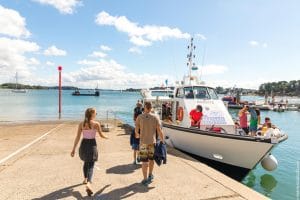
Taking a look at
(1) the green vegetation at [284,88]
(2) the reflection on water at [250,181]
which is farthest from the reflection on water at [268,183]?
(1) the green vegetation at [284,88]

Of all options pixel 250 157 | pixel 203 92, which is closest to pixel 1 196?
pixel 250 157

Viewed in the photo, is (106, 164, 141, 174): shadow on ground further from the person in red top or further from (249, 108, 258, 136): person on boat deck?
(249, 108, 258, 136): person on boat deck

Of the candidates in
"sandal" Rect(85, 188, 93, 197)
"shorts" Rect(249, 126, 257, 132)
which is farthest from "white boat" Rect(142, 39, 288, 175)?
"sandal" Rect(85, 188, 93, 197)

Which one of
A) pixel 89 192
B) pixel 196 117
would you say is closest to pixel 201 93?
pixel 196 117

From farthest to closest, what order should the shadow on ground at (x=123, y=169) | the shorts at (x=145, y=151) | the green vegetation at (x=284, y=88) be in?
the green vegetation at (x=284, y=88)
the shadow on ground at (x=123, y=169)
the shorts at (x=145, y=151)

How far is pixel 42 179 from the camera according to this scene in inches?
250

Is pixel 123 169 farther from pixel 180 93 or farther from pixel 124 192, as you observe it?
pixel 180 93

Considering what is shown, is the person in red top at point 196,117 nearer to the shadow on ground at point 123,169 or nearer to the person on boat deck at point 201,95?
the person on boat deck at point 201,95

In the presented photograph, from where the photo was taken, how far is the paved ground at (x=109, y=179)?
18.1 feet

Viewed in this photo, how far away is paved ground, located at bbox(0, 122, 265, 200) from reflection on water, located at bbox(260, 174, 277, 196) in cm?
331

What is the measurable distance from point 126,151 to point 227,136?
3635 mm

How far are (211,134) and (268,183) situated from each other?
3.18 meters

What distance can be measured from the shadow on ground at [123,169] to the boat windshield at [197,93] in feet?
18.5

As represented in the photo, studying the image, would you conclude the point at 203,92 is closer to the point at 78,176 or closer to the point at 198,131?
the point at 198,131
